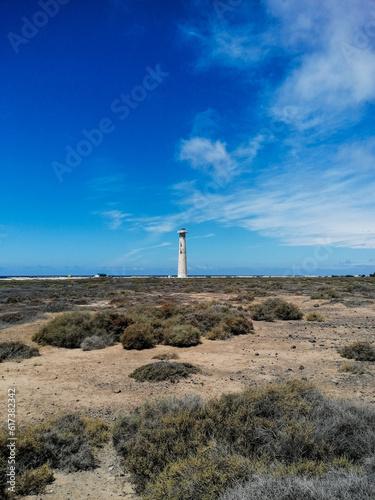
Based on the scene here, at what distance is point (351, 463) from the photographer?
3754mm

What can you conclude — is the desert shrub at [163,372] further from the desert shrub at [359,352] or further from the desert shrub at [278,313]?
the desert shrub at [278,313]

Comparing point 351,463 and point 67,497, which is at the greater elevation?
point 351,463

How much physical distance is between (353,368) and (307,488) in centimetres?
707

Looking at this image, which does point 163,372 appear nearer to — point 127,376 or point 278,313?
point 127,376

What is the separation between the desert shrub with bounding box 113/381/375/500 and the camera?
3637 millimetres

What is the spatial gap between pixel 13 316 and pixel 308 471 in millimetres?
17292

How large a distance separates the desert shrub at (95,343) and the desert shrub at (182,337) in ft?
7.68

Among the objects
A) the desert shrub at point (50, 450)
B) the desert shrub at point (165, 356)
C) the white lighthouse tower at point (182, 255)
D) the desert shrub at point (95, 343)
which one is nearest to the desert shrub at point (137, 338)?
the desert shrub at point (95, 343)

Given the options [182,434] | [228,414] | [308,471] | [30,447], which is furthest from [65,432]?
[308,471]

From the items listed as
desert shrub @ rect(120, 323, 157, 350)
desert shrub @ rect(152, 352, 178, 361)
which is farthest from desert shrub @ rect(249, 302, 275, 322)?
desert shrub @ rect(152, 352, 178, 361)

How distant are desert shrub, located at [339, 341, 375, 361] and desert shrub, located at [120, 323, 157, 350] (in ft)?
22.5

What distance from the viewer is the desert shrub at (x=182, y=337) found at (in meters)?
12.5

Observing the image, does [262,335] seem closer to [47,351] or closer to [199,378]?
[199,378]

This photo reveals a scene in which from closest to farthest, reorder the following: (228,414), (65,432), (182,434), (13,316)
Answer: (182,434), (228,414), (65,432), (13,316)
